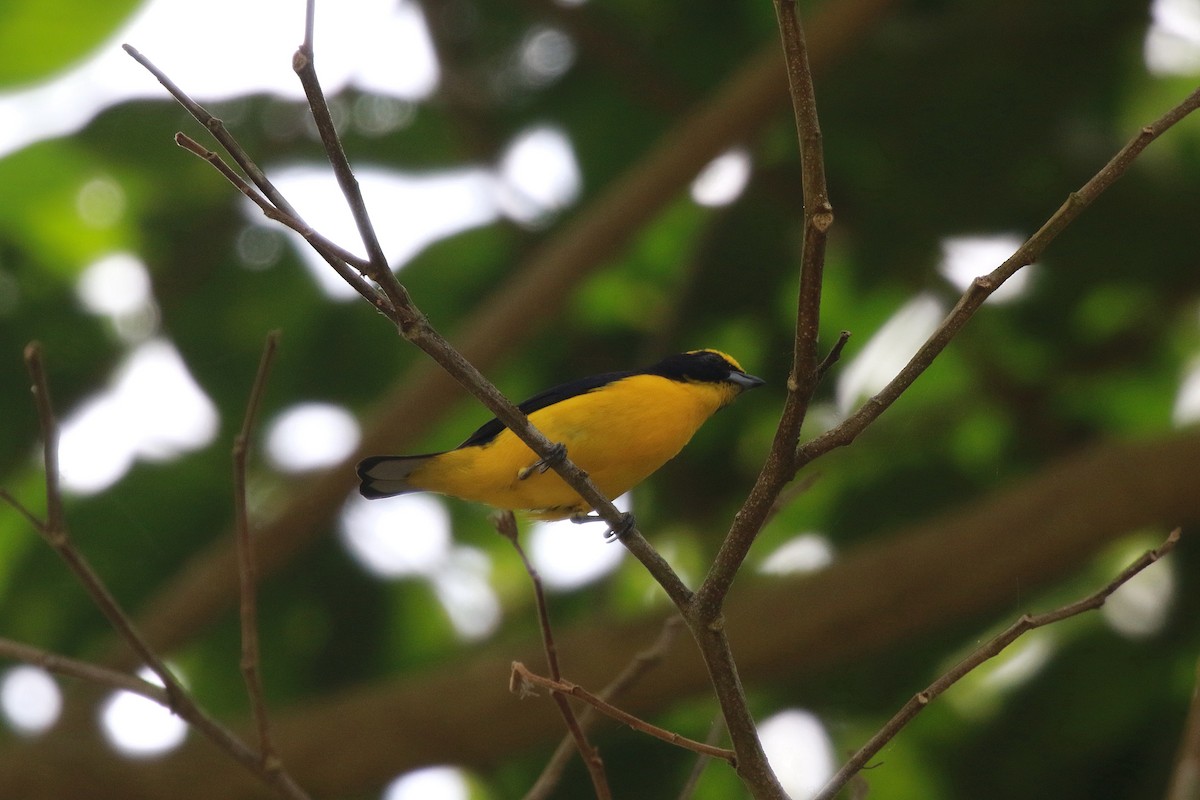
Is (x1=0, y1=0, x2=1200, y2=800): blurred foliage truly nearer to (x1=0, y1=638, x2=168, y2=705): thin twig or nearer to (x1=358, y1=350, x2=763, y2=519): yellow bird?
(x1=358, y1=350, x2=763, y2=519): yellow bird

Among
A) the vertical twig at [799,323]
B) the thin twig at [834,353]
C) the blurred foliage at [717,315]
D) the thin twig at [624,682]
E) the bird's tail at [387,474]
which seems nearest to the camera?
the vertical twig at [799,323]

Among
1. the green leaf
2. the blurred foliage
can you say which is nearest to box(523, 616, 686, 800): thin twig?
the blurred foliage

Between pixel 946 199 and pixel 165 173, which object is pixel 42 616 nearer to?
pixel 165 173

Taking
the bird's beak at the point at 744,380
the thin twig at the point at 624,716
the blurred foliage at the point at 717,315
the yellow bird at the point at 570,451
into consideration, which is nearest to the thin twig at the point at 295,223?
the thin twig at the point at 624,716

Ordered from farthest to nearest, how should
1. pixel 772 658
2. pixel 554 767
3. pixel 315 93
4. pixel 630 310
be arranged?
pixel 630 310 < pixel 772 658 < pixel 554 767 < pixel 315 93

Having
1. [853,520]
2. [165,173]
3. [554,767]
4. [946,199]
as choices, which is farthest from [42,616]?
[946,199]

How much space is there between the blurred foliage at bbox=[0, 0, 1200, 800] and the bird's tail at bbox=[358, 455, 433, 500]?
1.03 meters

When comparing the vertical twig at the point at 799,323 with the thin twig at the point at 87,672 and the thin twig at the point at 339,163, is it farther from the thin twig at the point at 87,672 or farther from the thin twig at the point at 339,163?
the thin twig at the point at 87,672

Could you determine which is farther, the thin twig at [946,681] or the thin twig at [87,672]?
the thin twig at [87,672]

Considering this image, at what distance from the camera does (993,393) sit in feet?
17.1

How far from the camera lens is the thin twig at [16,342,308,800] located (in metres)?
2.26

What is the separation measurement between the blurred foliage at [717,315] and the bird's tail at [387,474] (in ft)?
3.38

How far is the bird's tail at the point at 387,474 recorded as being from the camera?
144 inches

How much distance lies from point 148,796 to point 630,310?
2786mm
